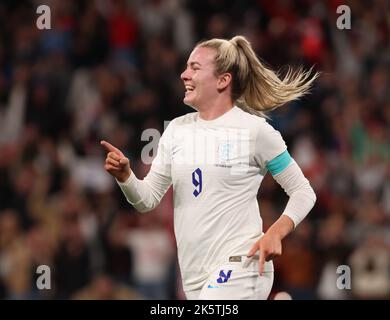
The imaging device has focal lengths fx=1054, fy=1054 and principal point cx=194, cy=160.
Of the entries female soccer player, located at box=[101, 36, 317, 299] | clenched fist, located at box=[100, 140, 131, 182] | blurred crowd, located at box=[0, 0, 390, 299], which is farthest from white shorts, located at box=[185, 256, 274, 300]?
blurred crowd, located at box=[0, 0, 390, 299]

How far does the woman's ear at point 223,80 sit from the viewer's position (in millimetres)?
5426

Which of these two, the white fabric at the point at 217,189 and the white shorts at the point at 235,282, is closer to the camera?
the white shorts at the point at 235,282

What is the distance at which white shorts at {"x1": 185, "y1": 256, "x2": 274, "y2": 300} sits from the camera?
16.8ft

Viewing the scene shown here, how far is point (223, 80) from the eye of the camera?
544cm

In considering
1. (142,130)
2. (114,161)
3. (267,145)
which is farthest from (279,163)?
(142,130)

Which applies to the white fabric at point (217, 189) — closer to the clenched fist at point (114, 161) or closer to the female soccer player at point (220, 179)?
the female soccer player at point (220, 179)

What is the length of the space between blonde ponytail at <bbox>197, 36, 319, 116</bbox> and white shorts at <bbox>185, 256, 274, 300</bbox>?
88 centimetres

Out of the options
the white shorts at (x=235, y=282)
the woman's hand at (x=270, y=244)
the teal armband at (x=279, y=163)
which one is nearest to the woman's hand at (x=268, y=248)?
the woman's hand at (x=270, y=244)

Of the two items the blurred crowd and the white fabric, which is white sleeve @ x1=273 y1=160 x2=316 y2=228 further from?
the blurred crowd

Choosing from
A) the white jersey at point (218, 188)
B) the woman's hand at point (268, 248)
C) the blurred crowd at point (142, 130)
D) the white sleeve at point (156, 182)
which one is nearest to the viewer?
the woman's hand at point (268, 248)

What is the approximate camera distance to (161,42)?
11.9m
